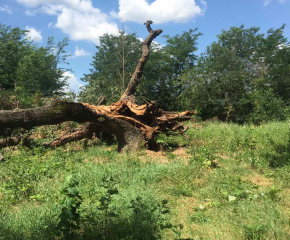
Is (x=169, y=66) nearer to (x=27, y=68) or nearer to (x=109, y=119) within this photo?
(x=27, y=68)

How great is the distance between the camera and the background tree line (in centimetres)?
1650

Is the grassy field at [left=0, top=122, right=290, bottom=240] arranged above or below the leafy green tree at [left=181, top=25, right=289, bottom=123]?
below

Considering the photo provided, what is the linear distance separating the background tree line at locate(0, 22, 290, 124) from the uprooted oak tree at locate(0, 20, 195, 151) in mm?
6694

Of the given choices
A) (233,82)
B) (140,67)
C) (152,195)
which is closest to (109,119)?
(140,67)

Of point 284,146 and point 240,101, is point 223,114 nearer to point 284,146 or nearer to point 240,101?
point 240,101

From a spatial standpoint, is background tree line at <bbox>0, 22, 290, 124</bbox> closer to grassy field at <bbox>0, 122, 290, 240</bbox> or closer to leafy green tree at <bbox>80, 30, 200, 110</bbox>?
leafy green tree at <bbox>80, 30, 200, 110</bbox>

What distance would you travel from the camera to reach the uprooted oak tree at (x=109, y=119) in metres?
5.94

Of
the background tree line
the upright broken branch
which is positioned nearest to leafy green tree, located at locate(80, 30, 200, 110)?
the background tree line

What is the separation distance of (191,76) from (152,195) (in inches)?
608

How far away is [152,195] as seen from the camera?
12.4 feet

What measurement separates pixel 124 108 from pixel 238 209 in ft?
15.7

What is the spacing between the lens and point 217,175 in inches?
190

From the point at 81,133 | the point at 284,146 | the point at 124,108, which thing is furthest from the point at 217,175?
the point at 81,133

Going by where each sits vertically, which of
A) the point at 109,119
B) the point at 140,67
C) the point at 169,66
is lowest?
the point at 109,119
